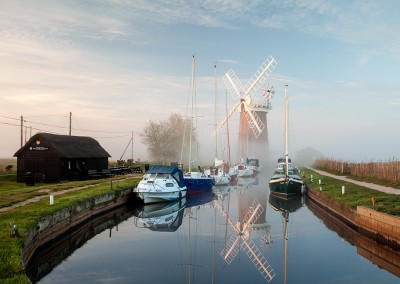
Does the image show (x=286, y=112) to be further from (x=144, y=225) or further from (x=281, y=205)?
(x=144, y=225)

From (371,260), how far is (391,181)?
21.7 metres

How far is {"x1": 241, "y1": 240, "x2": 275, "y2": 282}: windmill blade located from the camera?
19.1 metres

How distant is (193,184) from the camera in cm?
5022

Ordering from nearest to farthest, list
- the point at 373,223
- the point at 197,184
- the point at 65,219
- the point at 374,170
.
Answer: the point at 373,223 < the point at 65,219 < the point at 374,170 < the point at 197,184

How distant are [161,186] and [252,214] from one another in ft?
31.7

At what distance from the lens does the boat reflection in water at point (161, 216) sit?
31.0m

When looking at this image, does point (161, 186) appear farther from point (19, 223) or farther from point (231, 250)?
point (19, 223)

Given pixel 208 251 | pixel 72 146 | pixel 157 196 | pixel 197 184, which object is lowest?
pixel 208 251

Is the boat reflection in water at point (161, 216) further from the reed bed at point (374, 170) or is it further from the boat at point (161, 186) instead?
the reed bed at point (374, 170)

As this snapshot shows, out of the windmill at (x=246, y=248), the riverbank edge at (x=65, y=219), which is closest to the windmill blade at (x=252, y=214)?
the windmill at (x=246, y=248)

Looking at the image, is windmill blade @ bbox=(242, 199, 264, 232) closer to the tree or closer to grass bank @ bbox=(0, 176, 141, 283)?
grass bank @ bbox=(0, 176, 141, 283)

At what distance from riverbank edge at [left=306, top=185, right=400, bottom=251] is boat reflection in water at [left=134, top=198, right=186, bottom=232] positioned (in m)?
13.2

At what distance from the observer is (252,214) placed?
3688cm

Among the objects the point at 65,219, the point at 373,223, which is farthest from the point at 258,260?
the point at 65,219
